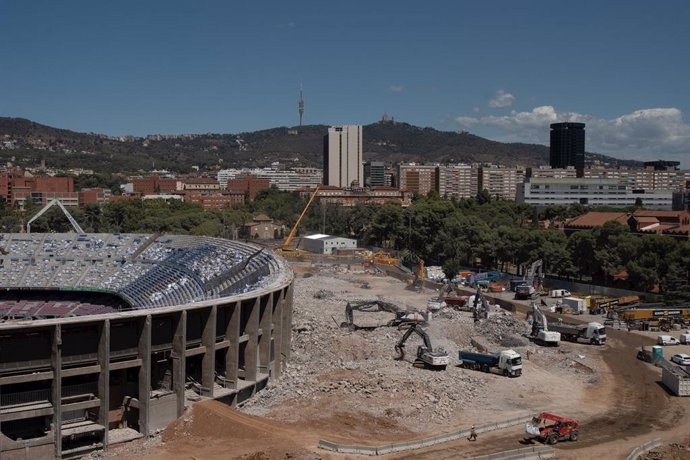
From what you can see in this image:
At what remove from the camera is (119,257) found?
2689 inches

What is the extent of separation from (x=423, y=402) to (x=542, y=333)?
60.8ft

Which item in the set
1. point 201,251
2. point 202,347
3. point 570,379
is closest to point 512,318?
point 570,379

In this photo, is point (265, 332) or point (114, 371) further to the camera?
point (265, 332)

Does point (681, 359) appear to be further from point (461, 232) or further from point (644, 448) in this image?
point (461, 232)

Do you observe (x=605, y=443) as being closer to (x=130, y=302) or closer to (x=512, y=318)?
(x=512, y=318)

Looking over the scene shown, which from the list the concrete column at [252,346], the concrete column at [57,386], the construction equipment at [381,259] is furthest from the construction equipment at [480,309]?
the construction equipment at [381,259]

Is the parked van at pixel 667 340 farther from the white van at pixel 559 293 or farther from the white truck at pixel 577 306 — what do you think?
the white van at pixel 559 293

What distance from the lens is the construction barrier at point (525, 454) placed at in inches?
1145

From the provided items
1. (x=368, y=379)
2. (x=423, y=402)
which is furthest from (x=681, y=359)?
(x=368, y=379)

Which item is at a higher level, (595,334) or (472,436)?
(595,334)

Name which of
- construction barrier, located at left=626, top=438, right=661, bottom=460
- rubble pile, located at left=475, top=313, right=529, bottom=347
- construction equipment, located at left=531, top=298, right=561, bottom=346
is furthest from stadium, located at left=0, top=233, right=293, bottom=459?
construction equipment, located at left=531, top=298, right=561, bottom=346

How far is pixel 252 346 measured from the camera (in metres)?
38.8

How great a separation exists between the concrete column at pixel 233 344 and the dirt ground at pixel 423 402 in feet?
6.16

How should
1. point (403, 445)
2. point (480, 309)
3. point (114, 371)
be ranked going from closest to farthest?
1. point (403, 445)
2. point (114, 371)
3. point (480, 309)
